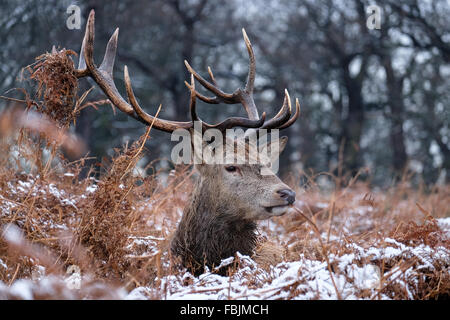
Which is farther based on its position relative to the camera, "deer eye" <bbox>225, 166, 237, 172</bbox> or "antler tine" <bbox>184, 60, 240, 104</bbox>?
"antler tine" <bbox>184, 60, 240, 104</bbox>

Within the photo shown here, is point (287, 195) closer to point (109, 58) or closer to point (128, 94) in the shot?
point (128, 94)

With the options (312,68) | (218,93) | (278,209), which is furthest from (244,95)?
(312,68)

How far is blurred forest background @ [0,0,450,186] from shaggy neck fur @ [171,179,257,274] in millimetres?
9536

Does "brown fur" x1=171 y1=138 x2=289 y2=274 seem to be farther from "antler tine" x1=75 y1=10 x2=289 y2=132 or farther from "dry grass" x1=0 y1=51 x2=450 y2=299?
"antler tine" x1=75 y1=10 x2=289 y2=132

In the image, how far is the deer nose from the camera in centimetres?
379

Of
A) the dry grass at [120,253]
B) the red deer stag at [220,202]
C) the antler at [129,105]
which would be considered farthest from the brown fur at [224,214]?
the antler at [129,105]

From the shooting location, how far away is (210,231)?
4004mm

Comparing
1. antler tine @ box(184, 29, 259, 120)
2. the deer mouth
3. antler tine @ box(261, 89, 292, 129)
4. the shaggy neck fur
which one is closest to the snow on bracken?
the shaggy neck fur

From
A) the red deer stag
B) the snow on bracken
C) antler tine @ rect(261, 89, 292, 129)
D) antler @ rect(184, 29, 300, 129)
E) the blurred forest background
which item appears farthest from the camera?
the blurred forest background

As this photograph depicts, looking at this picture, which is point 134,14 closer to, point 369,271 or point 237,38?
point 237,38

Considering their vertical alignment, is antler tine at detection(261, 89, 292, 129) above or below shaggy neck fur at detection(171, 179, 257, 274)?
above

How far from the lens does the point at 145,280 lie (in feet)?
10.8

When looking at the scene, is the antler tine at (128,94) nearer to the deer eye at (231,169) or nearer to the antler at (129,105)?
the antler at (129,105)

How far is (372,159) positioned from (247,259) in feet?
65.5
